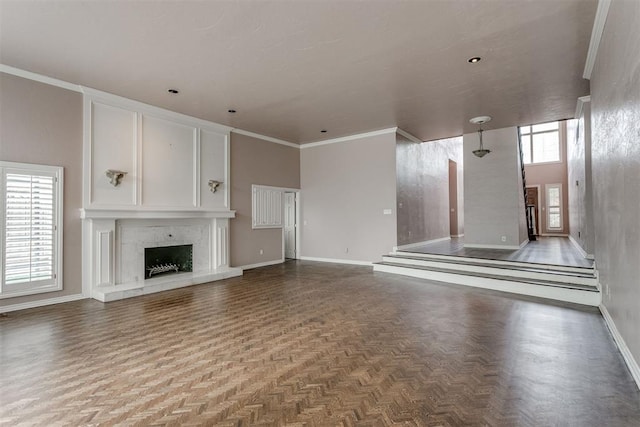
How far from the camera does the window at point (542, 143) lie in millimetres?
12453

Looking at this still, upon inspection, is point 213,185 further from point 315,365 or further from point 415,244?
point 415,244

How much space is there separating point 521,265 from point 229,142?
644 cm

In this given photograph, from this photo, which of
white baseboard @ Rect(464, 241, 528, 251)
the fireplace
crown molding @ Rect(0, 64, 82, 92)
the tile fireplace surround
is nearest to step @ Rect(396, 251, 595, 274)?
white baseboard @ Rect(464, 241, 528, 251)

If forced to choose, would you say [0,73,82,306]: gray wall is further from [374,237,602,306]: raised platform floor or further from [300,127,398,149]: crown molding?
[374,237,602,306]: raised platform floor

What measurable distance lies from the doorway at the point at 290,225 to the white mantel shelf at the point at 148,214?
2450 mm

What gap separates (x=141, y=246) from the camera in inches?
230

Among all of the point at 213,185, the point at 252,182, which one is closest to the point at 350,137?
the point at 252,182

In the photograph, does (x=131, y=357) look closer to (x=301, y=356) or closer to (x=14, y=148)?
(x=301, y=356)

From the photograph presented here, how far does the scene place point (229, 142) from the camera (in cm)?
734

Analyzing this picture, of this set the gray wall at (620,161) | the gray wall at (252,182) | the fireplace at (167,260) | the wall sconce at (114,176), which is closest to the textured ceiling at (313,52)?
the gray wall at (620,161)

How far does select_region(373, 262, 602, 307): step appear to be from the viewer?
4.51 m

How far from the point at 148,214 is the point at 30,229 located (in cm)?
160

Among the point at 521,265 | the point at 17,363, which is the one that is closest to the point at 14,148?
the point at 17,363

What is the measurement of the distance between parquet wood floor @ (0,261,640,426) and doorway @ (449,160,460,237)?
7.39 metres
